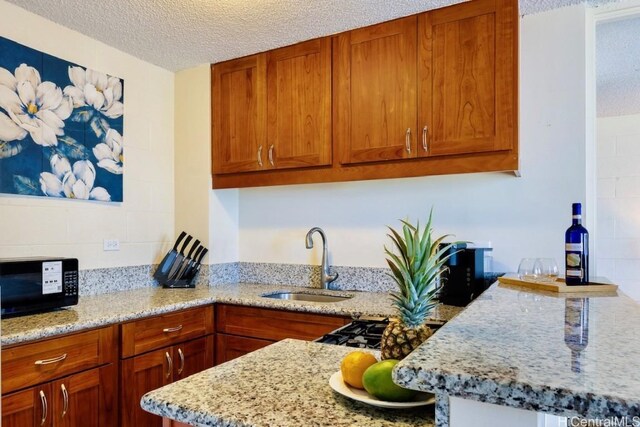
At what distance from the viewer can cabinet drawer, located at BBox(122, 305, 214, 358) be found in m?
1.95

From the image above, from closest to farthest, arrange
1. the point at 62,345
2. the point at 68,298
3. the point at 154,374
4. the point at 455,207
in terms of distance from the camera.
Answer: the point at 62,345, the point at 68,298, the point at 154,374, the point at 455,207

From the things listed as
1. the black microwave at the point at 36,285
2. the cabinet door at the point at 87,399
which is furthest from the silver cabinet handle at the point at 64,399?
the black microwave at the point at 36,285

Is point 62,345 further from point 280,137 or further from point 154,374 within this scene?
point 280,137

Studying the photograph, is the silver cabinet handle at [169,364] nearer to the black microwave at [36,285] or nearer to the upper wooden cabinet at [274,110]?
the black microwave at [36,285]

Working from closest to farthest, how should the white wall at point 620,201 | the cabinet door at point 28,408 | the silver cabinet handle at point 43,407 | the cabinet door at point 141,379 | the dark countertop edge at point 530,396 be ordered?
1. the dark countertop edge at point 530,396
2. the cabinet door at point 28,408
3. the silver cabinet handle at point 43,407
4. the cabinet door at point 141,379
5. the white wall at point 620,201

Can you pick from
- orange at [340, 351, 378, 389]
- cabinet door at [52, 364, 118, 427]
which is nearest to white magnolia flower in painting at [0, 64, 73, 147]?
cabinet door at [52, 364, 118, 427]

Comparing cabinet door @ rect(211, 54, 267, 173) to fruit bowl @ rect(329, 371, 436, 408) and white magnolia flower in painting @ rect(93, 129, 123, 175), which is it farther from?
fruit bowl @ rect(329, 371, 436, 408)

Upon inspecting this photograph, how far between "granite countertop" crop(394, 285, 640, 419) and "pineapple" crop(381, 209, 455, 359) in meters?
0.08

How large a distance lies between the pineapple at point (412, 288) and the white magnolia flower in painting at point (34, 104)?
2.06 metres

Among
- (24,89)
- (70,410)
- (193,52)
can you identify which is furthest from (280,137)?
(70,410)

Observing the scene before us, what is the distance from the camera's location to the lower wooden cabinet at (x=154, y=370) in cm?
195

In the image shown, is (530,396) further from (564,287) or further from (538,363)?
(564,287)

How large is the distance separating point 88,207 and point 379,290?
5.79 ft

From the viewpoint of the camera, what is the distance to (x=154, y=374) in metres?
2.07
